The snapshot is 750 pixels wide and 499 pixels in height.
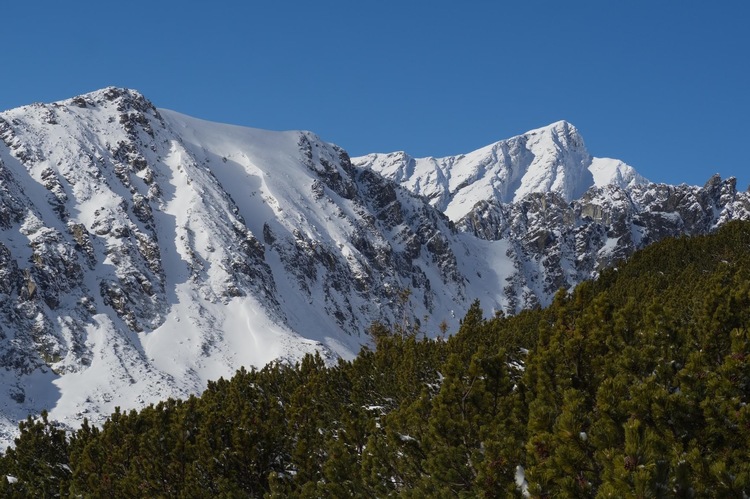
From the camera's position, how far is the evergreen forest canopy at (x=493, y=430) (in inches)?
360

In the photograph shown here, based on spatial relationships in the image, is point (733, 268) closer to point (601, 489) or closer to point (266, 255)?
point (601, 489)

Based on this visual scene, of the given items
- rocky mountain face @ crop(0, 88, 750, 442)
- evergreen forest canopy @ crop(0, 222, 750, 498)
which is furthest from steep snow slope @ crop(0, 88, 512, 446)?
evergreen forest canopy @ crop(0, 222, 750, 498)

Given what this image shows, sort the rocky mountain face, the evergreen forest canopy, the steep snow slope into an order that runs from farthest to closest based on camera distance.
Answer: the steep snow slope, the rocky mountain face, the evergreen forest canopy

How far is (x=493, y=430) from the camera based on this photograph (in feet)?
46.0

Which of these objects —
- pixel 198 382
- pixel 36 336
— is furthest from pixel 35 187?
pixel 198 382

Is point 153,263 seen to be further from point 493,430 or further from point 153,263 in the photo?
point 493,430

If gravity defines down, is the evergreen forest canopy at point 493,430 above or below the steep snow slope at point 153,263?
below

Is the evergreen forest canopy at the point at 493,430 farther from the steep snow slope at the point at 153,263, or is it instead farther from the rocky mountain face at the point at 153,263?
the steep snow slope at the point at 153,263

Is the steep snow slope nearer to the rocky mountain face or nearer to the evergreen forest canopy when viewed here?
the rocky mountain face

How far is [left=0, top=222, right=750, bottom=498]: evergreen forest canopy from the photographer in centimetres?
915

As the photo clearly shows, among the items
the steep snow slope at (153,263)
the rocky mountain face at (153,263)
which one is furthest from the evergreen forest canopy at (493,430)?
the steep snow slope at (153,263)

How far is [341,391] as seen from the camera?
32.1 metres

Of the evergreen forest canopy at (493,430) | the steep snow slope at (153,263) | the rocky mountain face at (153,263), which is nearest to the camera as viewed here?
the evergreen forest canopy at (493,430)

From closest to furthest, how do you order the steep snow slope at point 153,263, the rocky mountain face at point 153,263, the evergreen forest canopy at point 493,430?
the evergreen forest canopy at point 493,430
the rocky mountain face at point 153,263
the steep snow slope at point 153,263
